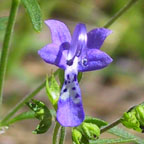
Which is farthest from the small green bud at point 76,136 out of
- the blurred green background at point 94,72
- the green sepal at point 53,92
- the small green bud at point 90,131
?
the blurred green background at point 94,72

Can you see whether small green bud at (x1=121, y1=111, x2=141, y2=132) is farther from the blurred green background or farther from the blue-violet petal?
the blurred green background

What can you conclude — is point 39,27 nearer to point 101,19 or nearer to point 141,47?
point 141,47

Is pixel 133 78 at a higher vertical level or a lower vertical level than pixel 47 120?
lower

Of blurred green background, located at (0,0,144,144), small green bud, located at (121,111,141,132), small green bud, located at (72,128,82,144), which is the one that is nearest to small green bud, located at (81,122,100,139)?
small green bud, located at (72,128,82,144)

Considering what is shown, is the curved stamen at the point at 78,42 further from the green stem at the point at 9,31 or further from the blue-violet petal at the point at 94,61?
the green stem at the point at 9,31

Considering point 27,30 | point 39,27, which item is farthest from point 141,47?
point 39,27

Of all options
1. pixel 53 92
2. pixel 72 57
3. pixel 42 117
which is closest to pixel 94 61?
pixel 72 57

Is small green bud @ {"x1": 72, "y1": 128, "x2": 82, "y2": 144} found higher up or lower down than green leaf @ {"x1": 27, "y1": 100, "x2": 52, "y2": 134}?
lower down
